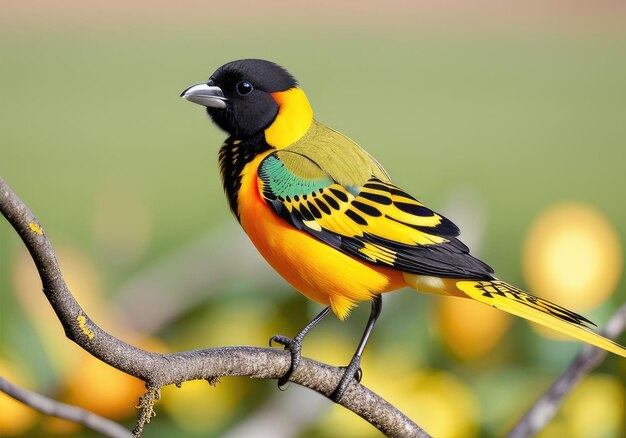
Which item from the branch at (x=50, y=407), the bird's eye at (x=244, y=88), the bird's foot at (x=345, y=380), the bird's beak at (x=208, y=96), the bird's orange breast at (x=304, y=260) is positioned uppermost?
the bird's eye at (x=244, y=88)

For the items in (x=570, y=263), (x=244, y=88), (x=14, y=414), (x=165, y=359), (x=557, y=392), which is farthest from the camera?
(x=570, y=263)

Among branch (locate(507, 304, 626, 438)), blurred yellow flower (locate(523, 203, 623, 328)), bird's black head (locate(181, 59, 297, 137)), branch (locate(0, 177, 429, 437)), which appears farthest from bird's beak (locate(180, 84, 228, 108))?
blurred yellow flower (locate(523, 203, 623, 328))

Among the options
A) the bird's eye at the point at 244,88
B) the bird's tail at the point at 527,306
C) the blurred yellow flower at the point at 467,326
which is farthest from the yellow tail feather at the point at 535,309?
the blurred yellow flower at the point at 467,326

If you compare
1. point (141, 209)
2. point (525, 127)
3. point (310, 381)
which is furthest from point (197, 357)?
point (525, 127)

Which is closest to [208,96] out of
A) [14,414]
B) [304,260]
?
[304,260]

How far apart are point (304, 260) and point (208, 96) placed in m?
0.14

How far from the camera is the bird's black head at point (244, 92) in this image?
2.41 ft

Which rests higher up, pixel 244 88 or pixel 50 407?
pixel 244 88

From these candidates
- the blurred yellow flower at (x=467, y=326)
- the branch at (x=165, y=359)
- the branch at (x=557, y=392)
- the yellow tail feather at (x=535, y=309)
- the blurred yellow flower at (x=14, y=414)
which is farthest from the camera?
the blurred yellow flower at (x=467, y=326)

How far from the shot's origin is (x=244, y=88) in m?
0.74

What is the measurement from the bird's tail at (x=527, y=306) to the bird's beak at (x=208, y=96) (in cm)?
20

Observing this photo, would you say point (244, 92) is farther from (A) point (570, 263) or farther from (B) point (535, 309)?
(A) point (570, 263)

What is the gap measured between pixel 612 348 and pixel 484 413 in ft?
2.98

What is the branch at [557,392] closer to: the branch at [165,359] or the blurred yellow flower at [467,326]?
the branch at [165,359]
